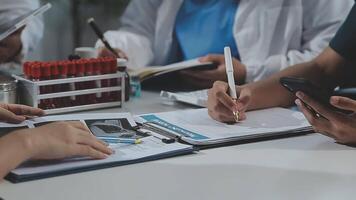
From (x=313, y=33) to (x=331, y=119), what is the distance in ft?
3.07

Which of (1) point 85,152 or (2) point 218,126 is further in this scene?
(2) point 218,126

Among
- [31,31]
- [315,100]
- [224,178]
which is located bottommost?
[224,178]

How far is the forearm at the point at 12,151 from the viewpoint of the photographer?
2.81 ft

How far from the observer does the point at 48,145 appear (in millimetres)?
901

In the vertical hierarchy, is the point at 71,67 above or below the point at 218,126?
above

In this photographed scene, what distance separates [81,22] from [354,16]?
182cm

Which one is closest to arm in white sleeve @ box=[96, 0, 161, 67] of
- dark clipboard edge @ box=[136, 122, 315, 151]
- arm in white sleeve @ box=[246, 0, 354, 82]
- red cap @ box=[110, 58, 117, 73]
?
arm in white sleeve @ box=[246, 0, 354, 82]

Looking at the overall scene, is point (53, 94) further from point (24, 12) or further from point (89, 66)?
point (24, 12)

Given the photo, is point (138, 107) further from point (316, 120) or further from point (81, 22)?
point (81, 22)

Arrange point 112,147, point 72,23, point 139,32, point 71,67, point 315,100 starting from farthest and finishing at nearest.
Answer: point 72,23
point 139,32
point 71,67
point 315,100
point 112,147

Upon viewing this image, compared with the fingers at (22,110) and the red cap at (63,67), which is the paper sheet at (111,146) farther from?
the red cap at (63,67)

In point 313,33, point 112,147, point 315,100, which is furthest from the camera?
point 313,33

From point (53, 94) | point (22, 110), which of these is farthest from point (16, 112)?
point (53, 94)

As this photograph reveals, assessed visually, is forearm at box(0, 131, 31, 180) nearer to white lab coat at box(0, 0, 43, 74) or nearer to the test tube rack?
the test tube rack
